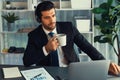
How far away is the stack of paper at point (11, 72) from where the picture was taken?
1.89 metres

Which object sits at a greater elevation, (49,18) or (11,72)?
(49,18)

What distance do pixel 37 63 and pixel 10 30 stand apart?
1.62 metres

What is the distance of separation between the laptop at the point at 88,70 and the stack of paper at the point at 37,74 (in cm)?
30

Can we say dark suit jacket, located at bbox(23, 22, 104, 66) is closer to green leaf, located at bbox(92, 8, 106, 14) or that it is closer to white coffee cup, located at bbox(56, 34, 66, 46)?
white coffee cup, located at bbox(56, 34, 66, 46)

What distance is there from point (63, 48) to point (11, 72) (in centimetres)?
65

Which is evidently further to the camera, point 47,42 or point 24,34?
point 24,34

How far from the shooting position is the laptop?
1539 millimetres

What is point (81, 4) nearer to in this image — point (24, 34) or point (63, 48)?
point (24, 34)

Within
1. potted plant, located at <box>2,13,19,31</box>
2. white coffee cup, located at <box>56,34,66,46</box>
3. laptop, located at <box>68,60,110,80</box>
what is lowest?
laptop, located at <box>68,60,110,80</box>

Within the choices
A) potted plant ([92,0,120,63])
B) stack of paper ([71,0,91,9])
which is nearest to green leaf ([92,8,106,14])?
potted plant ([92,0,120,63])

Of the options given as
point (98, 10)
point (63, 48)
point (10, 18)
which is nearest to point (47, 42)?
point (63, 48)

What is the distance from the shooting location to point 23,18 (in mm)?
3934

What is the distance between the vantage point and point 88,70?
1.55 metres

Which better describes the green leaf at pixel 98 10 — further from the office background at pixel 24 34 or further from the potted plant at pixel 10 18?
the potted plant at pixel 10 18
